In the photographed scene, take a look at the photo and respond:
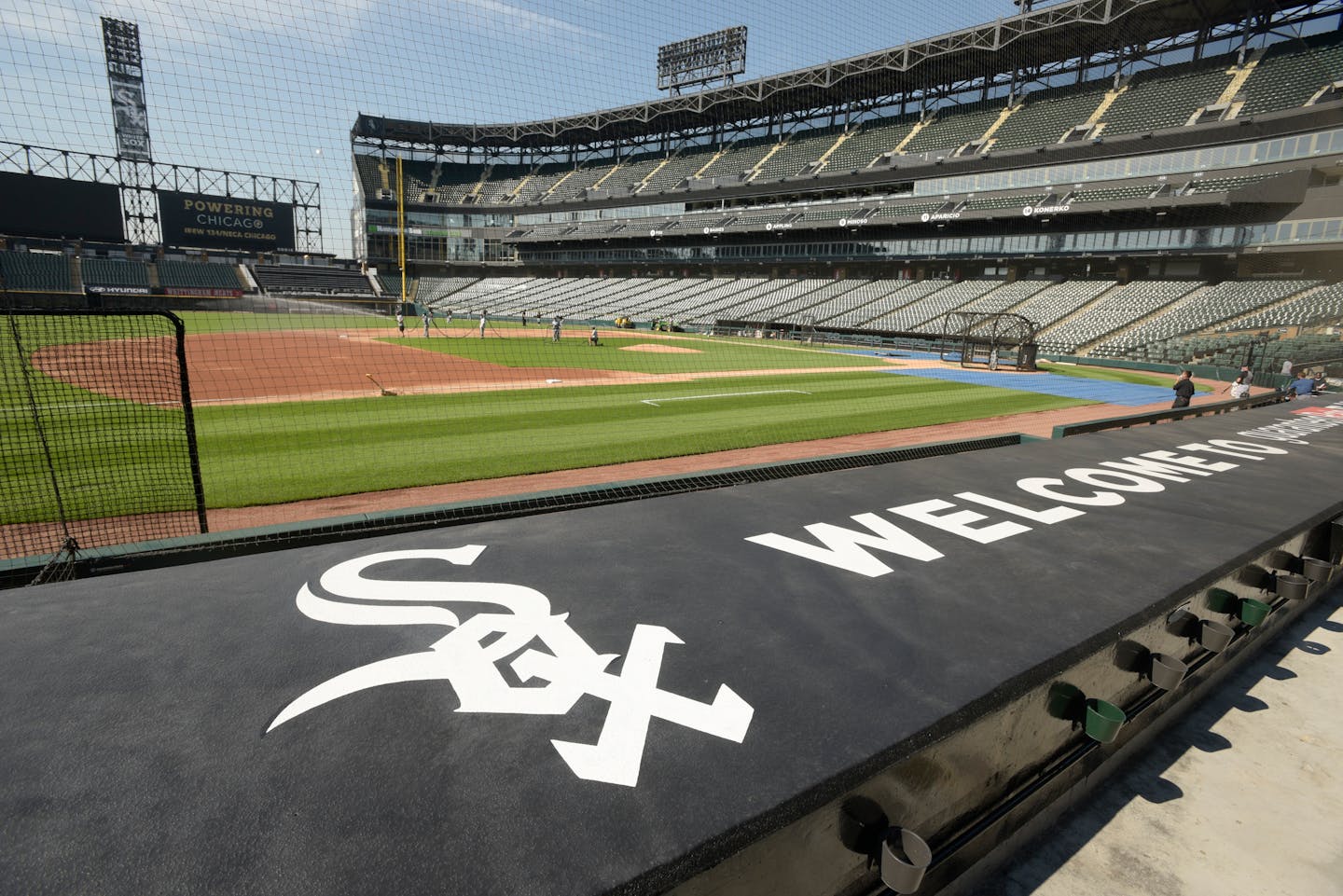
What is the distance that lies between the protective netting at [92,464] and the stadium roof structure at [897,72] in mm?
51154

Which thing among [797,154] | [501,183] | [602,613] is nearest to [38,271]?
[501,183]

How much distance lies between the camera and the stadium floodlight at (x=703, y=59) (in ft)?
216

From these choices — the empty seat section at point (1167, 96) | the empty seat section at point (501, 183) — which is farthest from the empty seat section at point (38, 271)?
the empty seat section at point (1167, 96)

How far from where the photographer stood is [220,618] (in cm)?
272

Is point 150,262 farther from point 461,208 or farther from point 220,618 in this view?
point 220,618

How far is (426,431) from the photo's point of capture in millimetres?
12391

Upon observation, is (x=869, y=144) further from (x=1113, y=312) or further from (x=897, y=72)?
(x=1113, y=312)

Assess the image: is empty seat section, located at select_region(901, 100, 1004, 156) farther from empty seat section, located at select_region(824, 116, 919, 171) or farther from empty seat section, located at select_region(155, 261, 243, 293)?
empty seat section, located at select_region(155, 261, 243, 293)

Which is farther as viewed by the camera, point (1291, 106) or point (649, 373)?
point (1291, 106)

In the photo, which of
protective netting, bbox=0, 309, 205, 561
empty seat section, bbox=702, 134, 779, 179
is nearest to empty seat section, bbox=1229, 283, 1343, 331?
protective netting, bbox=0, 309, 205, 561

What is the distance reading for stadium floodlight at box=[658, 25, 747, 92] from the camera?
65938mm

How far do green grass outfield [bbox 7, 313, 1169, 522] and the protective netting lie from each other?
5 centimetres

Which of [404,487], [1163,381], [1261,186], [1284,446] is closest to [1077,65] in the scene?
[1261,186]

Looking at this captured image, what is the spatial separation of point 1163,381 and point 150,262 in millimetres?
75742
